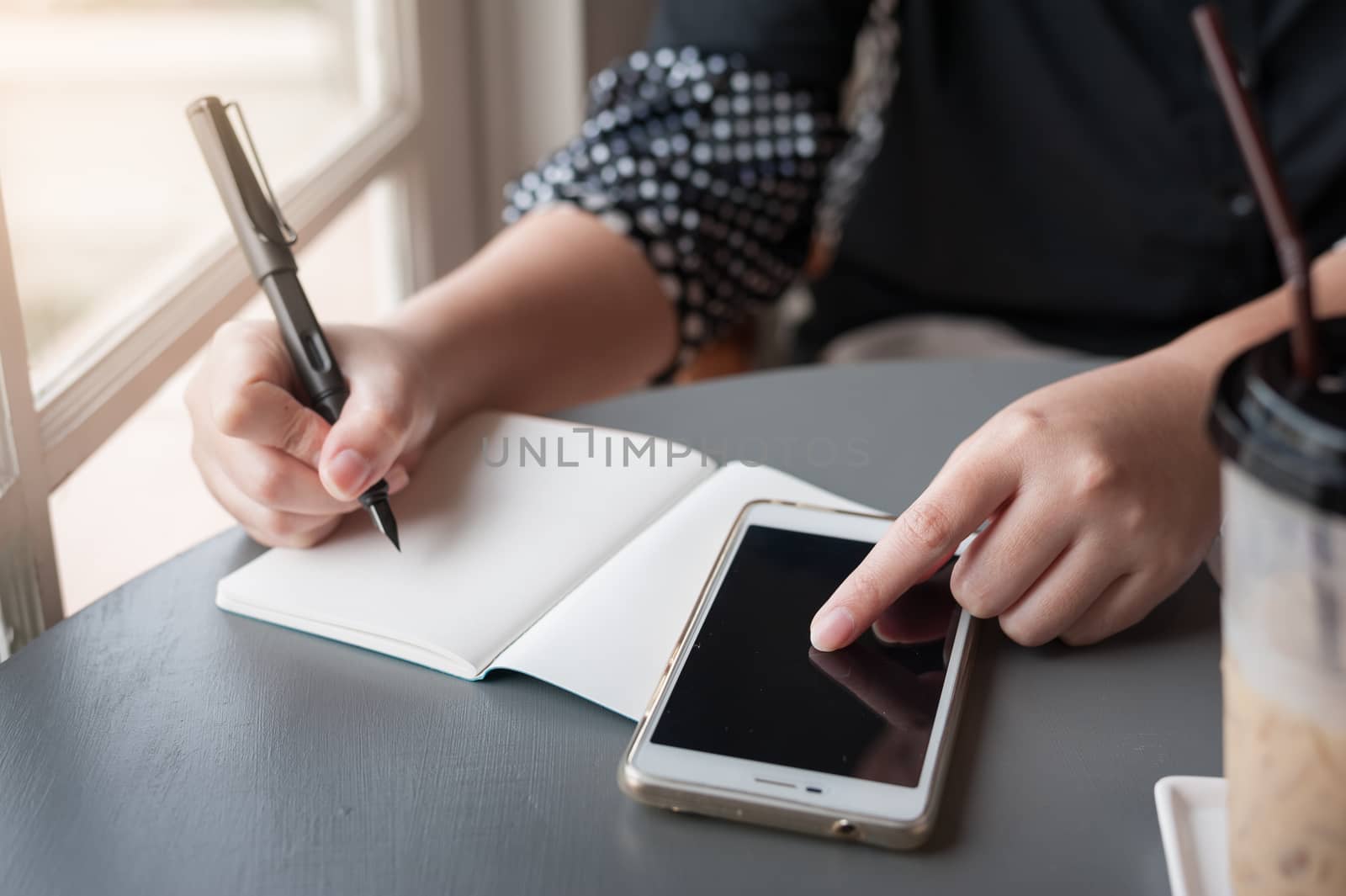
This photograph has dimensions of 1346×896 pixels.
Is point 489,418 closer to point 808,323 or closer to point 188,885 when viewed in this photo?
point 188,885

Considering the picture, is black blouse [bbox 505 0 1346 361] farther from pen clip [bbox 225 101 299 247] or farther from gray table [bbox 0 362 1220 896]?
gray table [bbox 0 362 1220 896]

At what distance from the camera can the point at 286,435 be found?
18.5 inches

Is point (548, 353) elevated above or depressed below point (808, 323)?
above

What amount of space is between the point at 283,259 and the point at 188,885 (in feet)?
0.91

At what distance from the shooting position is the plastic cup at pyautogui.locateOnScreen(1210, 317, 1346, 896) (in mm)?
217

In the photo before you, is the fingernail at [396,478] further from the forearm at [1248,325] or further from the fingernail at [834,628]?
the forearm at [1248,325]

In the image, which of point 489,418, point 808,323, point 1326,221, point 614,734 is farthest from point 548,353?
point 1326,221

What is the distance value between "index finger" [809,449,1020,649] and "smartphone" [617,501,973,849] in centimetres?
1

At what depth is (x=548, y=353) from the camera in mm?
657

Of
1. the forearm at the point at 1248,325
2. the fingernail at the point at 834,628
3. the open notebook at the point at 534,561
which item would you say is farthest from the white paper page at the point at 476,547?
the forearm at the point at 1248,325

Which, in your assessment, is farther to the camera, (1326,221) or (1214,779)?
(1326,221)

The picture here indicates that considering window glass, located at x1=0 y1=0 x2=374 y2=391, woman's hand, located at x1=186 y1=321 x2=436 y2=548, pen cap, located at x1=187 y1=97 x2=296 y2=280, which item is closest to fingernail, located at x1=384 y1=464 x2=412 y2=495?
woman's hand, located at x1=186 y1=321 x2=436 y2=548

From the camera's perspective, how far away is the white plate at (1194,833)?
1.00 ft

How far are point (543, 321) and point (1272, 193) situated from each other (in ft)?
1.53
